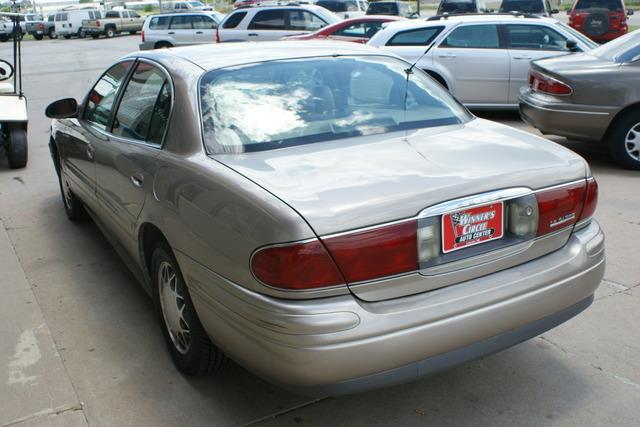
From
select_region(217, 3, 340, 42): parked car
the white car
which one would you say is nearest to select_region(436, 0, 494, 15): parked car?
select_region(217, 3, 340, 42): parked car

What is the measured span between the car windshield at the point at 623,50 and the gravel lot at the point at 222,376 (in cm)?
285

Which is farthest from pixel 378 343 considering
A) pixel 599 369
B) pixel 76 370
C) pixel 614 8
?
pixel 614 8

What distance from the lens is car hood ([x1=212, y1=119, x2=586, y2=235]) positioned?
8.62ft

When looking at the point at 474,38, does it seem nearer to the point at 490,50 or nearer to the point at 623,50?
the point at 490,50

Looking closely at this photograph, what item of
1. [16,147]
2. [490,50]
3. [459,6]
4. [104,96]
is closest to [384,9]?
[459,6]

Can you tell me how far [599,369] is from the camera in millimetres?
3436

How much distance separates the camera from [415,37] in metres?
10.6

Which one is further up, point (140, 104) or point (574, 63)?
point (140, 104)

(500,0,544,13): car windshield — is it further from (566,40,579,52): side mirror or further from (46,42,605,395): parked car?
(46,42,605,395): parked car

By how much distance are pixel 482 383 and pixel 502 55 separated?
24.4 feet

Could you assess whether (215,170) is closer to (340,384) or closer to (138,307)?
(340,384)

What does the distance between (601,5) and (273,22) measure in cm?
975

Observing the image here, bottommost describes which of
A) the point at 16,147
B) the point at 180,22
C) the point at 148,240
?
the point at 16,147

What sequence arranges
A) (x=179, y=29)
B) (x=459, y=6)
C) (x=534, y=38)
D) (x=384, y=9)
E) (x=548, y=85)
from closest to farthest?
1. (x=548, y=85)
2. (x=534, y=38)
3. (x=179, y=29)
4. (x=384, y=9)
5. (x=459, y=6)
